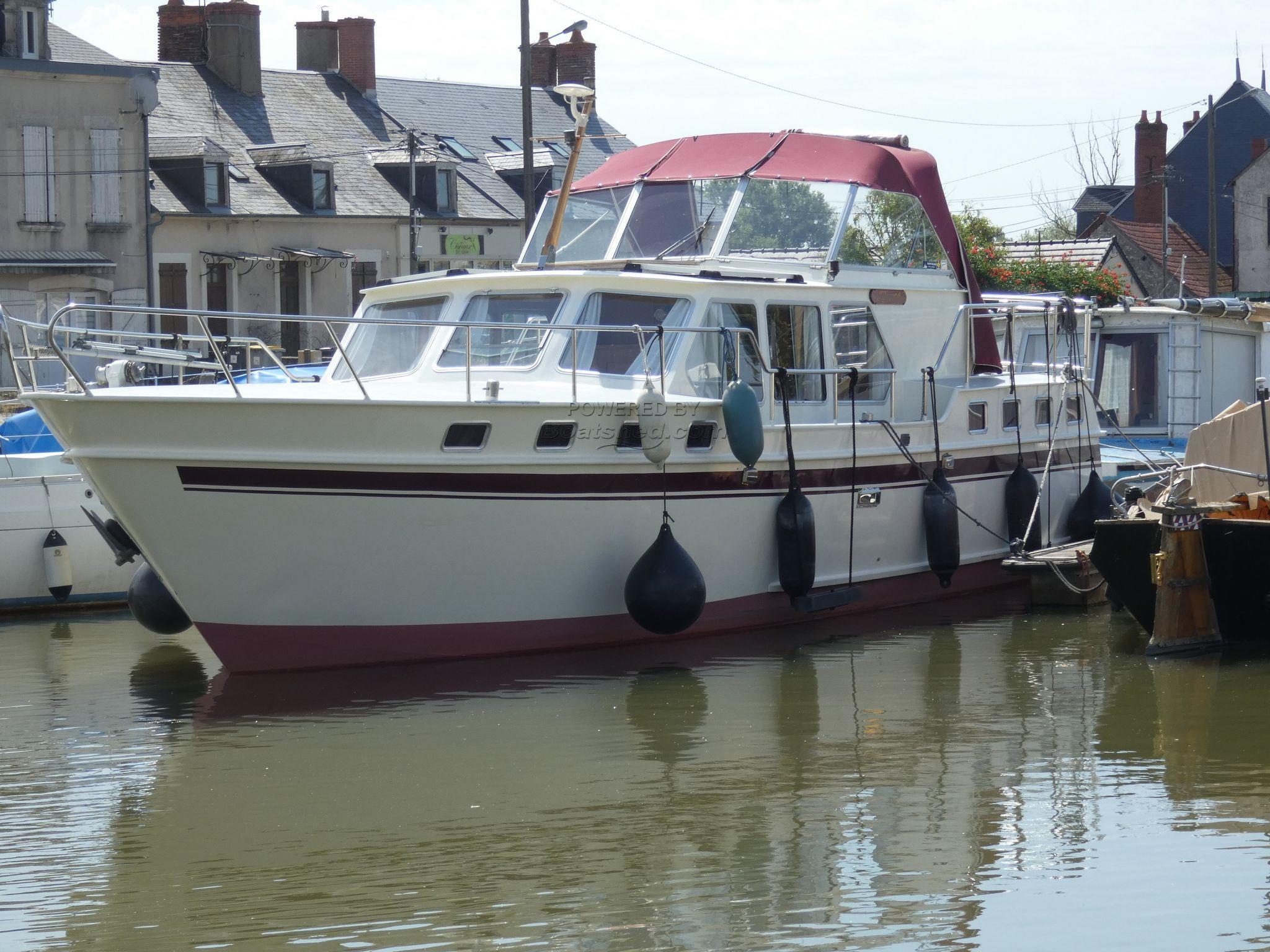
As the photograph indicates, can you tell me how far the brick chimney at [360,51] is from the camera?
39938 mm

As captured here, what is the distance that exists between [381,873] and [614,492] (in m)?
4.81

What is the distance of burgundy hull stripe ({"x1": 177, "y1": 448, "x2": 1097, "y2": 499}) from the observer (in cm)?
1034

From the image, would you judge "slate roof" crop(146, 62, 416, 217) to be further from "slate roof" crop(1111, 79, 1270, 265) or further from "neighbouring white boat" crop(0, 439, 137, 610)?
"slate roof" crop(1111, 79, 1270, 265)

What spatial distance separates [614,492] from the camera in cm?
1153

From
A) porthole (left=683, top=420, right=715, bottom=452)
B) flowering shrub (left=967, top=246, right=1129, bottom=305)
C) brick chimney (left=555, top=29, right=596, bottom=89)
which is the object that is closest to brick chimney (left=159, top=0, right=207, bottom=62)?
brick chimney (left=555, top=29, right=596, bottom=89)

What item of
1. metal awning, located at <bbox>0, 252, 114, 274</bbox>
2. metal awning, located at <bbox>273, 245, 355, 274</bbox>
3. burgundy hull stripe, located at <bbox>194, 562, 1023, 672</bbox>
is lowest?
burgundy hull stripe, located at <bbox>194, 562, 1023, 672</bbox>

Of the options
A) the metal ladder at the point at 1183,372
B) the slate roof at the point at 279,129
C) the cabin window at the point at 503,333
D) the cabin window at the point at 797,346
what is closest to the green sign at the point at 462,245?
the slate roof at the point at 279,129

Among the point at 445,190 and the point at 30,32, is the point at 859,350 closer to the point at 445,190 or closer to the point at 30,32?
the point at 30,32

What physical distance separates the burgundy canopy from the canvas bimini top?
1 centimetres

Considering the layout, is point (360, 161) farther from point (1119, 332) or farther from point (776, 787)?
point (776, 787)

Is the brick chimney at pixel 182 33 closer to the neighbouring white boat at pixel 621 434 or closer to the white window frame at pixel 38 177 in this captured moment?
the white window frame at pixel 38 177

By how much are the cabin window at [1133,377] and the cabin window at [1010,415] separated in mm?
4728

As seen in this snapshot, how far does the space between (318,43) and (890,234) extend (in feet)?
96.5

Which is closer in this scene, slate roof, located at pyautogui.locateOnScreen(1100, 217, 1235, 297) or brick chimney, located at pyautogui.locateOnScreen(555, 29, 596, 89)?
brick chimney, located at pyautogui.locateOnScreen(555, 29, 596, 89)
